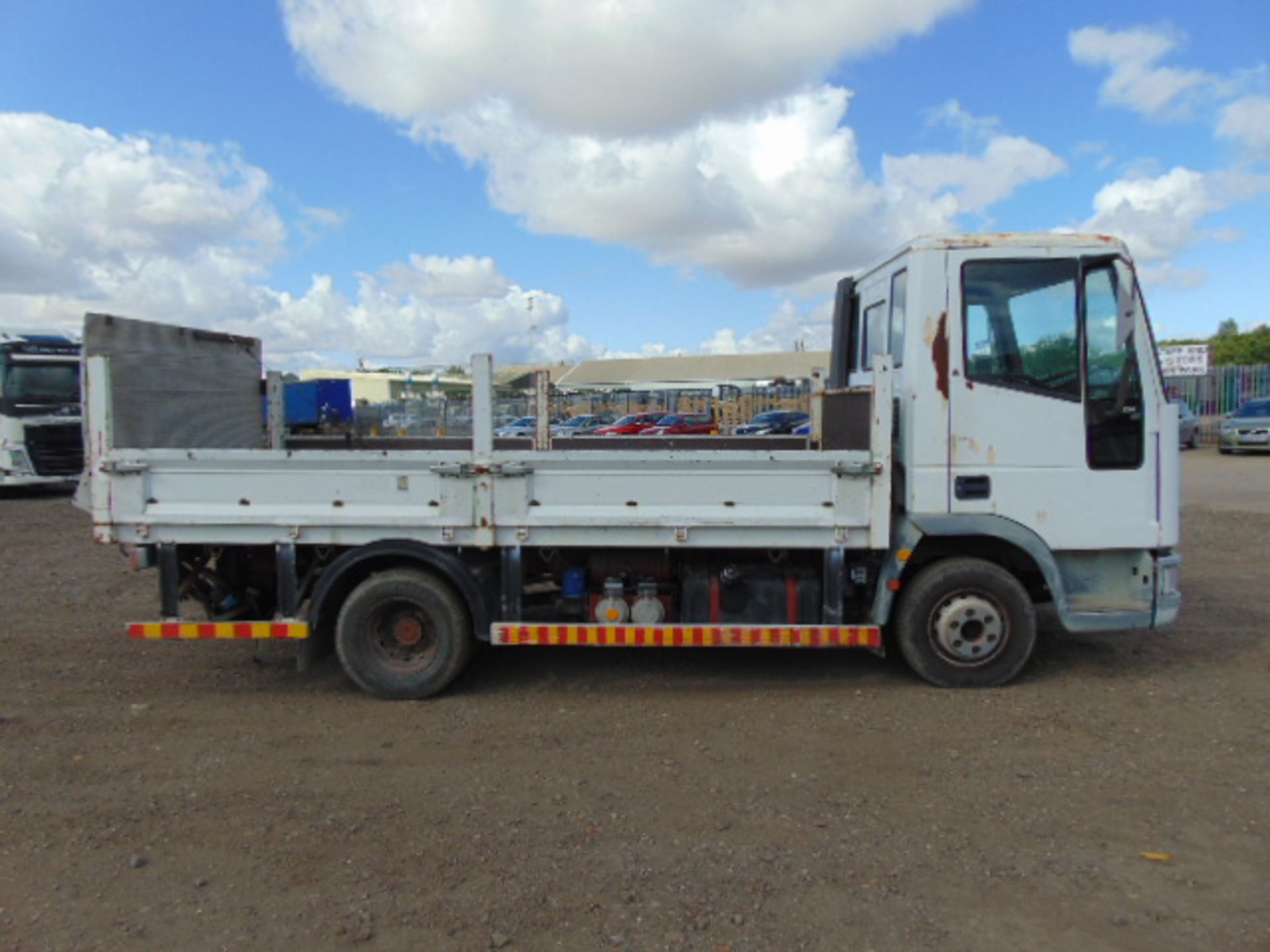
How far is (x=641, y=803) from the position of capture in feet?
13.3

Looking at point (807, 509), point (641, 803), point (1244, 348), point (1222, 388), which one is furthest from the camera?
point (1244, 348)

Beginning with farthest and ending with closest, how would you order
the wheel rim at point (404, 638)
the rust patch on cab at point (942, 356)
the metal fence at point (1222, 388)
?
the metal fence at point (1222, 388)
the wheel rim at point (404, 638)
the rust patch on cab at point (942, 356)

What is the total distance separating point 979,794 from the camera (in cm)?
408

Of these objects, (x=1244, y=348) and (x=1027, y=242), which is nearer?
(x=1027, y=242)

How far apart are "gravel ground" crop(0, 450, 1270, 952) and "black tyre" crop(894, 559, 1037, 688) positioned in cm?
21

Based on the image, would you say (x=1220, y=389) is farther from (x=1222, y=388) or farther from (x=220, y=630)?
(x=220, y=630)

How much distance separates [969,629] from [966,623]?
5 cm

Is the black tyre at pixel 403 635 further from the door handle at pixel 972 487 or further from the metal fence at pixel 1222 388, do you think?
the metal fence at pixel 1222 388

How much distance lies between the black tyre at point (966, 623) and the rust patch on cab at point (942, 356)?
1061mm

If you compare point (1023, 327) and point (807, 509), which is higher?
point (1023, 327)

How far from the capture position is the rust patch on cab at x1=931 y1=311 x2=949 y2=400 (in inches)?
202

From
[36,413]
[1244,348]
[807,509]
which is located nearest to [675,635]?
[807,509]

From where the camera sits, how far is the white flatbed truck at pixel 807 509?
514 cm

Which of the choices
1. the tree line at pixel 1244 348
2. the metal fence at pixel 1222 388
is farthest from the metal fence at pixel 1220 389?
the tree line at pixel 1244 348
